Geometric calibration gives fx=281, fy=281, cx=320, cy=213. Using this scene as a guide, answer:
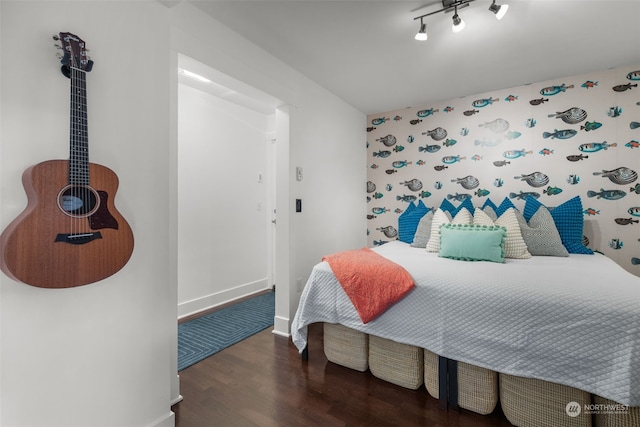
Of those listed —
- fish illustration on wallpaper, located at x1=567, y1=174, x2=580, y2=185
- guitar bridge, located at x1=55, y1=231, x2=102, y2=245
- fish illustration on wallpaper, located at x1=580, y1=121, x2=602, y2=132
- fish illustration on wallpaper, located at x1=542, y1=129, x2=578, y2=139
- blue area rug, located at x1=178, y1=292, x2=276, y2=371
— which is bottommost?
blue area rug, located at x1=178, y1=292, x2=276, y2=371

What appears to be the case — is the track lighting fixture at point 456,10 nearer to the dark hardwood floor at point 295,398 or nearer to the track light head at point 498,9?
the track light head at point 498,9

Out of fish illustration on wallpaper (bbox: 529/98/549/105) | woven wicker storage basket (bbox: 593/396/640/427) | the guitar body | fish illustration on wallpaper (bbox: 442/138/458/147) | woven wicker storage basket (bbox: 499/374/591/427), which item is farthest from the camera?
fish illustration on wallpaper (bbox: 442/138/458/147)

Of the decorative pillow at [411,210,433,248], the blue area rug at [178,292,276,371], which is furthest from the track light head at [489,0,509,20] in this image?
the blue area rug at [178,292,276,371]

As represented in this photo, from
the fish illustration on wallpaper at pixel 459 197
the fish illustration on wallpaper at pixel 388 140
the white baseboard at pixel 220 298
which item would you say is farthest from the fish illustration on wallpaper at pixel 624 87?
the white baseboard at pixel 220 298

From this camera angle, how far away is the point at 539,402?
146 cm

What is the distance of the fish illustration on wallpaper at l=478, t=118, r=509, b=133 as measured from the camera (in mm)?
3155

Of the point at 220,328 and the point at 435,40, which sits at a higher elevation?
the point at 435,40

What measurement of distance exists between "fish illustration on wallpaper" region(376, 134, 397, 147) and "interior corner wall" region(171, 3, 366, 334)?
A: 0.28m

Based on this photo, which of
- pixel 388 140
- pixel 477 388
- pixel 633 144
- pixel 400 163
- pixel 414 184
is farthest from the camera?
pixel 388 140

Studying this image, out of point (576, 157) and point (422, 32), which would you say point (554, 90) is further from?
point (422, 32)

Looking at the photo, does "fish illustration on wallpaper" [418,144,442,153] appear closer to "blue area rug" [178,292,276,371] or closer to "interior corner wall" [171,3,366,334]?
"interior corner wall" [171,3,366,334]

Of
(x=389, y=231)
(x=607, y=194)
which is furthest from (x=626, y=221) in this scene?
(x=389, y=231)

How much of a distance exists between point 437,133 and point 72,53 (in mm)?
3499

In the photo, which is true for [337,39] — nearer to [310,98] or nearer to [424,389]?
[310,98]
